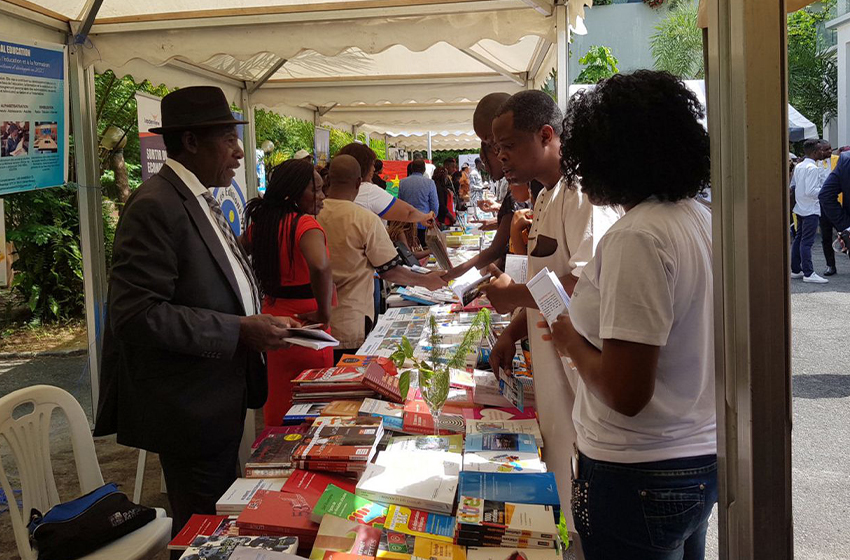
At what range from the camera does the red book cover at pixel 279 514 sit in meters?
1.50

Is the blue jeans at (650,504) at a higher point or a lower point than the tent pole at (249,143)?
lower

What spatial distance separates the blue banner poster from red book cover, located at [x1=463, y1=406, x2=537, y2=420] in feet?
8.51

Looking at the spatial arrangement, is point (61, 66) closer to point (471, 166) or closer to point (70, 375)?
point (70, 375)

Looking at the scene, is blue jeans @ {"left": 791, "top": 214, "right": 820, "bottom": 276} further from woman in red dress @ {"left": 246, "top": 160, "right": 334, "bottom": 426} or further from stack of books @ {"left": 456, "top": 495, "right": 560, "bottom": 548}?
stack of books @ {"left": 456, "top": 495, "right": 560, "bottom": 548}

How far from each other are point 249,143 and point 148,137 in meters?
2.29

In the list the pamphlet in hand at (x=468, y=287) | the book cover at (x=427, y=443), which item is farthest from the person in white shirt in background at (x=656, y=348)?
the pamphlet in hand at (x=468, y=287)

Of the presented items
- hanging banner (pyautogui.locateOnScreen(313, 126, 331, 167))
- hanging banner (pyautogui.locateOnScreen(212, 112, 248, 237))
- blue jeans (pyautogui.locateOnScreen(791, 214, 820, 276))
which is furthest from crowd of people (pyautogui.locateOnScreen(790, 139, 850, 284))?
hanging banner (pyautogui.locateOnScreen(212, 112, 248, 237))

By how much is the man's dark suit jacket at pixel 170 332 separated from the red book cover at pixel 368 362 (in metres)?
0.57

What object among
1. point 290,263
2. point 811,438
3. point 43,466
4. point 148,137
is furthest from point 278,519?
point 811,438

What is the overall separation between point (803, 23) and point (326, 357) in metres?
6.78

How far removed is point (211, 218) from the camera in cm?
208

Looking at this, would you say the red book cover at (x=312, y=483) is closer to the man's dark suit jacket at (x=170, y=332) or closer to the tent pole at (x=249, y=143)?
the man's dark suit jacket at (x=170, y=332)

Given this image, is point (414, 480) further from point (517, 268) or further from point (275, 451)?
point (517, 268)

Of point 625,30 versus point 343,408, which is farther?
point 625,30
